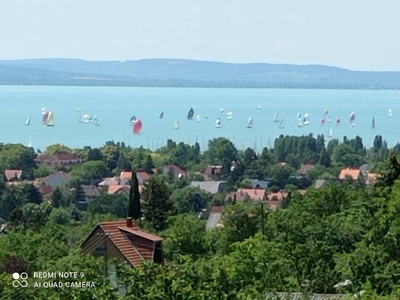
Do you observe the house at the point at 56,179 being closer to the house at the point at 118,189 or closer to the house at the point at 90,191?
the house at the point at 90,191

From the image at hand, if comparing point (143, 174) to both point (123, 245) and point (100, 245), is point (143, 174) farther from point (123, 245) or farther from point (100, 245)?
point (123, 245)

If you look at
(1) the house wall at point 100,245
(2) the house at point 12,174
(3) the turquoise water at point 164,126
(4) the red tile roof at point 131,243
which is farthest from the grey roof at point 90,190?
(3) the turquoise water at point 164,126

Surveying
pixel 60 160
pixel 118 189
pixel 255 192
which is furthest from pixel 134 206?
pixel 60 160

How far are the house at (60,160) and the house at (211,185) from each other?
9912 mm

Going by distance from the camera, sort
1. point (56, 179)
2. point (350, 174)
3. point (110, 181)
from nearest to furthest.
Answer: point (350, 174)
point (56, 179)
point (110, 181)

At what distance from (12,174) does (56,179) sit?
2791 mm

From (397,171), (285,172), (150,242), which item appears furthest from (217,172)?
(150,242)

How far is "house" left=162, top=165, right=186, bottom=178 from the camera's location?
50.7 metres

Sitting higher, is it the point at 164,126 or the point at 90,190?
the point at 90,190

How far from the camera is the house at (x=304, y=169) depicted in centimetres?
5077

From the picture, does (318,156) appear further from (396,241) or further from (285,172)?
(396,241)

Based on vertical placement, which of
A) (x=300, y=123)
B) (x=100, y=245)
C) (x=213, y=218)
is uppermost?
(x=100, y=245)

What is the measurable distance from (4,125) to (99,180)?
55.4m

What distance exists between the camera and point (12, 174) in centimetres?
4903
